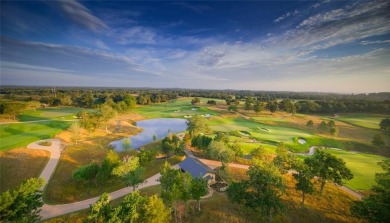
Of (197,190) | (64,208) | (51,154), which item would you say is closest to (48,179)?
(64,208)

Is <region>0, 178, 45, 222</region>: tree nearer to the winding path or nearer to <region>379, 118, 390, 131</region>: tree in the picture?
the winding path

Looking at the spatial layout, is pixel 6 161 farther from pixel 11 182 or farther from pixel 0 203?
pixel 0 203

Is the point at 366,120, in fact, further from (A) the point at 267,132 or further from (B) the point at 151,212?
(B) the point at 151,212

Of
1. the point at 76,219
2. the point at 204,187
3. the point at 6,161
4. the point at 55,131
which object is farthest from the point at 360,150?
the point at 55,131

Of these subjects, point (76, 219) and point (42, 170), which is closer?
point (76, 219)

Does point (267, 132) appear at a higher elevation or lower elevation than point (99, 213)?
lower

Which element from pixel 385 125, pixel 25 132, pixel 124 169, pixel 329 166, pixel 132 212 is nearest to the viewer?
pixel 132 212
